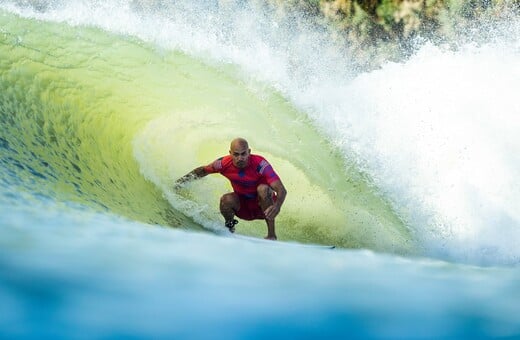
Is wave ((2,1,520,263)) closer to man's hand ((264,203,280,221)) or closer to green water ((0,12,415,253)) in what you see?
green water ((0,12,415,253))

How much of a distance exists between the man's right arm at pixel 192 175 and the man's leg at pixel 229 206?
0.24 m

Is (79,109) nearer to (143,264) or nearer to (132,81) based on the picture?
(132,81)

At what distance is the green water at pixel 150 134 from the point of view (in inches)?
205

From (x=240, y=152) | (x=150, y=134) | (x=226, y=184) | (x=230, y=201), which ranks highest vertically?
(x=150, y=134)

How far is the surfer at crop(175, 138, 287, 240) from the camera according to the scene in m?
5.23

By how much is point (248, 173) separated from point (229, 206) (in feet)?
0.94

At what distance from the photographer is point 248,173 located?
17.6 feet

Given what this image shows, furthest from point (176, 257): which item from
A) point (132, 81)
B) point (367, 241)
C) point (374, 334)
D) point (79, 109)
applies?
point (132, 81)

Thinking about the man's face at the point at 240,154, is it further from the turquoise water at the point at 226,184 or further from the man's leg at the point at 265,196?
the turquoise water at the point at 226,184

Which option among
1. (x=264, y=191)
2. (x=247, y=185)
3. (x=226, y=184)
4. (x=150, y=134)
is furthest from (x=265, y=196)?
→ (x=150, y=134)

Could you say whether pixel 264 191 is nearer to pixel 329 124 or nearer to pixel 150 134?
pixel 150 134

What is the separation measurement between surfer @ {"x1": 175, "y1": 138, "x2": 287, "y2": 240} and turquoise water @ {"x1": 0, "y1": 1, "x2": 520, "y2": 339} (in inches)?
7.3

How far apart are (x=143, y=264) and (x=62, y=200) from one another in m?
1.48

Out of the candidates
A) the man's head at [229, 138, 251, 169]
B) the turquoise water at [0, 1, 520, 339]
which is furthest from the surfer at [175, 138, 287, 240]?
the turquoise water at [0, 1, 520, 339]
